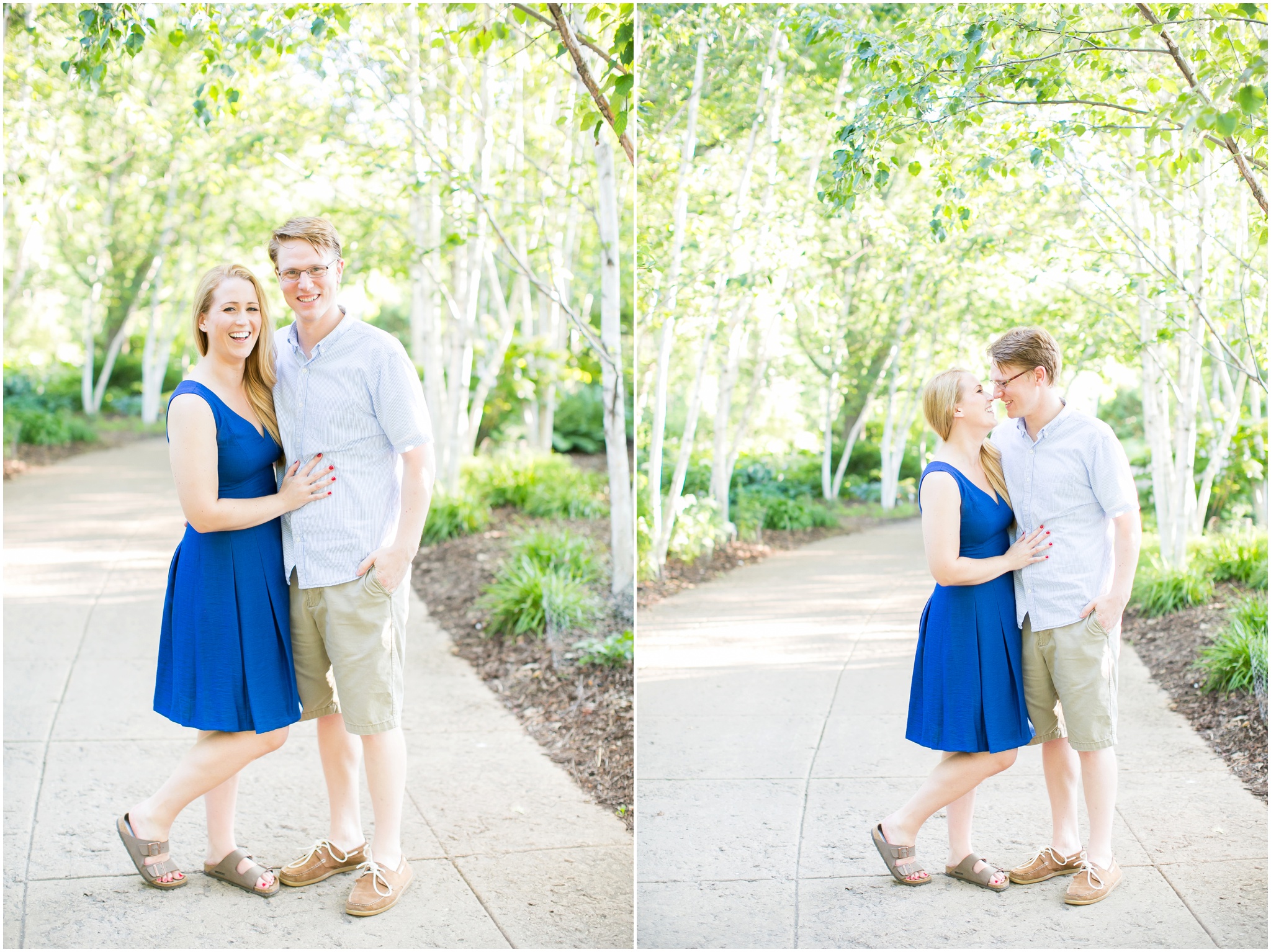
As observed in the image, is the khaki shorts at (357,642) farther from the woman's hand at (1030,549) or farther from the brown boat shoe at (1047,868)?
the brown boat shoe at (1047,868)

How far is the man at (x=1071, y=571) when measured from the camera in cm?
245

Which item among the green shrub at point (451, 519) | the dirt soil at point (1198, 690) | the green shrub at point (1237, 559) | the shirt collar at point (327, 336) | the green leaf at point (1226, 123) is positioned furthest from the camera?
the green shrub at point (451, 519)

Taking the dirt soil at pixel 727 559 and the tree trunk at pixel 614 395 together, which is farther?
the tree trunk at pixel 614 395

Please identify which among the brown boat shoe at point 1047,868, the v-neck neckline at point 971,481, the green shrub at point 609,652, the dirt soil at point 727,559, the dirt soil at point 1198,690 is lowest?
the green shrub at point 609,652

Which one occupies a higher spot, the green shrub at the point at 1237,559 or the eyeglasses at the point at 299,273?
the eyeglasses at the point at 299,273

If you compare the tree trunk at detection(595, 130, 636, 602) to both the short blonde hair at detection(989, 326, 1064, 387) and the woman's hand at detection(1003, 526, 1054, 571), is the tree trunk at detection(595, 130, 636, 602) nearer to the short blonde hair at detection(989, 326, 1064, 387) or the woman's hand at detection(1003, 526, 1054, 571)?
the short blonde hair at detection(989, 326, 1064, 387)

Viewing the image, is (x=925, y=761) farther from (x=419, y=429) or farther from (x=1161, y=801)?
(x=419, y=429)

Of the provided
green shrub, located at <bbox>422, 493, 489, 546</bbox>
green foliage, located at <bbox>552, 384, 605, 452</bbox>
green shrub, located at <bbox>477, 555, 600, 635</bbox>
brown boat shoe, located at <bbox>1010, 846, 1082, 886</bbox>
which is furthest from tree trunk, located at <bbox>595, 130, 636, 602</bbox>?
green foliage, located at <bbox>552, 384, 605, 452</bbox>

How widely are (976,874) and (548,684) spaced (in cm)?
226

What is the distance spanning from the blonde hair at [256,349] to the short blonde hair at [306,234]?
0.32 feet

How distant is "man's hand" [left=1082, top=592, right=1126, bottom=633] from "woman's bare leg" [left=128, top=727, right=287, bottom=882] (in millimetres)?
2073

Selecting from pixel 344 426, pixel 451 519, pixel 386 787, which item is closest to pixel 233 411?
pixel 344 426

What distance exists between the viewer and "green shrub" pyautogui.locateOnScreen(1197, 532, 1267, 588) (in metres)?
3.29

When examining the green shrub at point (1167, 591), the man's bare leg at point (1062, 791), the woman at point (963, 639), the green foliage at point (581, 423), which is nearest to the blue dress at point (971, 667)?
the woman at point (963, 639)
